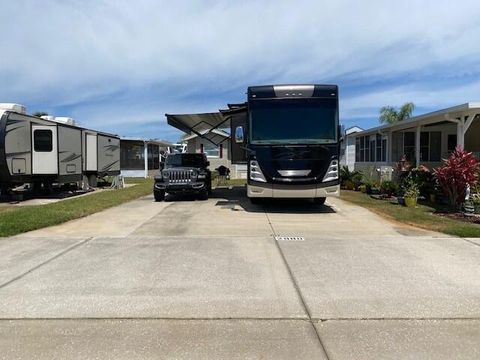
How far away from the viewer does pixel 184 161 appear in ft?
61.4

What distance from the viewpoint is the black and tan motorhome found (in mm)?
17016

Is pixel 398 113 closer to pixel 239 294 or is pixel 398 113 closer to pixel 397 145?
pixel 397 145

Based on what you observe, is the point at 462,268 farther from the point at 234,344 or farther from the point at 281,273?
the point at 234,344

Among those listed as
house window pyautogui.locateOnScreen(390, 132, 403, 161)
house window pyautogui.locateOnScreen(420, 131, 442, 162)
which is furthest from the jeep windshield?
house window pyautogui.locateOnScreen(420, 131, 442, 162)

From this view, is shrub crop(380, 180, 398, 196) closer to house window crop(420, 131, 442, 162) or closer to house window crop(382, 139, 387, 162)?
house window crop(420, 131, 442, 162)

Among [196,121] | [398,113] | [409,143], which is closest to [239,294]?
[196,121]

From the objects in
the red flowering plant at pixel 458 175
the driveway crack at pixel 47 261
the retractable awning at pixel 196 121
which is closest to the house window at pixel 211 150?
the retractable awning at pixel 196 121

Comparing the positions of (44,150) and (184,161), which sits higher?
(44,150)

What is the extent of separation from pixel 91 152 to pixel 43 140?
5244mm

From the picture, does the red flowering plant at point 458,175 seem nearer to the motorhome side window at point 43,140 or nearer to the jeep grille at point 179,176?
the jeep grille at point 179,176

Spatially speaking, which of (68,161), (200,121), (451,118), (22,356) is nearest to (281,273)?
(22,356)

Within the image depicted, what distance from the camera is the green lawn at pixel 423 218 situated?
1002cm

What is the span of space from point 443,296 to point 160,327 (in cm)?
319

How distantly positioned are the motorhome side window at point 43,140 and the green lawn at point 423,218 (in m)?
11.6
